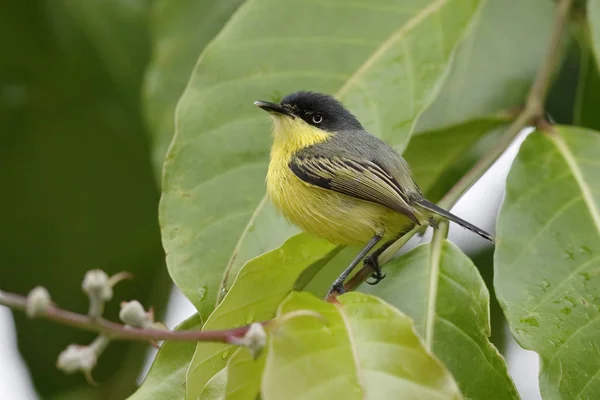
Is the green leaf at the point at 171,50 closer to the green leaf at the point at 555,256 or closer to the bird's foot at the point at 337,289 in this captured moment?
the bird's foot at the point at 337,289

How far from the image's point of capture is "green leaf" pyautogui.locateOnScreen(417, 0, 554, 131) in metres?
3.38

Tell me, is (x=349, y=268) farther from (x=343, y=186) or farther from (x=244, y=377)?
(x=244, y=377)

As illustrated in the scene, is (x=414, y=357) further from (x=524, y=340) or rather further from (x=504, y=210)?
(x=504, y=210)

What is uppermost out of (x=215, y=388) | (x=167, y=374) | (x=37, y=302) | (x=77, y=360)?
(x=37, y=302)

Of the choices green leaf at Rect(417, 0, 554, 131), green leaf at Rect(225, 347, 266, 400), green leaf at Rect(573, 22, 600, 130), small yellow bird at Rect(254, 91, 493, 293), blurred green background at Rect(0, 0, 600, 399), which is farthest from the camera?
blurred green background at Rect(0, 0, 600, 399)

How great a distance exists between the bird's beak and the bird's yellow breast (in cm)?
10

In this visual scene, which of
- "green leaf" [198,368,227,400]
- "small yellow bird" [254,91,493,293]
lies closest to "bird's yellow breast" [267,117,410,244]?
"small yellow bird" [254,91,493,293]

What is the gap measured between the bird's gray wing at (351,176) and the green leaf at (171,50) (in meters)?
0.57

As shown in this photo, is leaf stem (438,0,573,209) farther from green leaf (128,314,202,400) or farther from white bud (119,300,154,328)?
white bud (119,300,154,328)

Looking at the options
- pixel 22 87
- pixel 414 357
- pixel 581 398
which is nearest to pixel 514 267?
pixel 581 398

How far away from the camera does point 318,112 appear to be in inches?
142

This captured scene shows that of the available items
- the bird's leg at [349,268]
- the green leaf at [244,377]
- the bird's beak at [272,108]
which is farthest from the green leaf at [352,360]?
the bird's beak at [272,108]

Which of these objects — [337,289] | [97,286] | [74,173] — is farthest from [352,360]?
[74,173]

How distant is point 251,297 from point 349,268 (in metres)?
0.58
